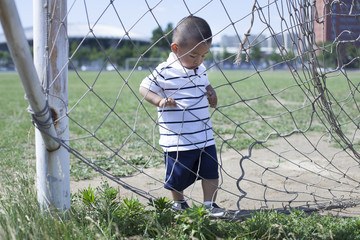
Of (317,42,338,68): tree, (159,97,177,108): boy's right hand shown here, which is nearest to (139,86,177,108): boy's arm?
(159,97,177,108): boy's right hand

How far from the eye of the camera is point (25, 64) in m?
1.77

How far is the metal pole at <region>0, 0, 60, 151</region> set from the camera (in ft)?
5.41

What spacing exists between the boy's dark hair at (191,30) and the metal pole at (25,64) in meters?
0.93

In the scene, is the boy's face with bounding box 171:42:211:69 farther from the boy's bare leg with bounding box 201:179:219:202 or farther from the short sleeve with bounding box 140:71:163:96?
the boy's bare leg with bounding box 201:179:219:202

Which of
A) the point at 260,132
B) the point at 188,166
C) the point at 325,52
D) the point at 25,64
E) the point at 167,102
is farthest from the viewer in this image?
the point at 260,132

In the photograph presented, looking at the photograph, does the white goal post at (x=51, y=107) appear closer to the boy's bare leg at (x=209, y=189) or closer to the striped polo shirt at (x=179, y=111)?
the striped polo shirt at (x=179, y=111)

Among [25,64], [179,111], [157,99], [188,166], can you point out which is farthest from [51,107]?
[188,166]

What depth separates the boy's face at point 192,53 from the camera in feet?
8.16

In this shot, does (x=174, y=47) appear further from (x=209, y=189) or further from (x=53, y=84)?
(x=209, y=189)

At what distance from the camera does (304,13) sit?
103 inches

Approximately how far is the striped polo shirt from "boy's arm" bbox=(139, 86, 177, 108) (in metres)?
0.03

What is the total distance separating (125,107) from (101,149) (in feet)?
14.0

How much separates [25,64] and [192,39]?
3.42ft

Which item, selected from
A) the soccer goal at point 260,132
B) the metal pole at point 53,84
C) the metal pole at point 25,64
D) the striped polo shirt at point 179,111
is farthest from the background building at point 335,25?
the metal pole at point 25,64
